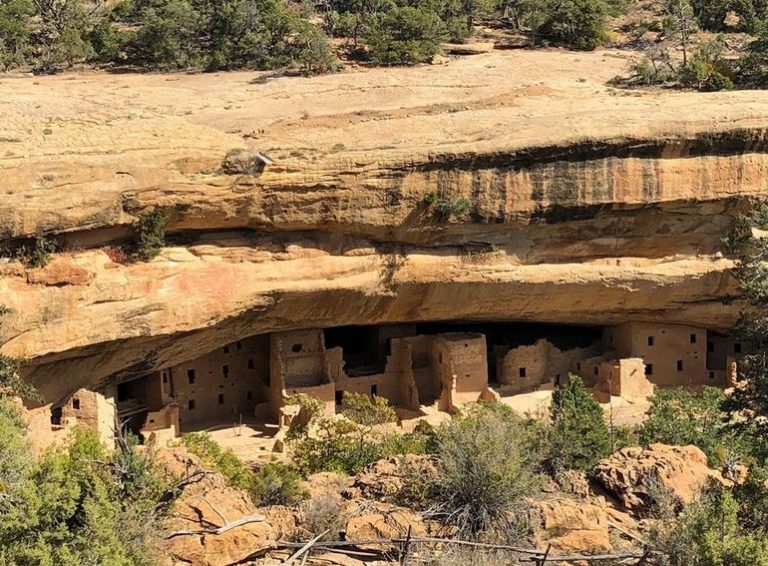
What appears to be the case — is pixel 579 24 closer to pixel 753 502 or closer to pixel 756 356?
pixel 756 356

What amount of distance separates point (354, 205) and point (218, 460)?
5.13 meters

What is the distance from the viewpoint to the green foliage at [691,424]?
50.6ft

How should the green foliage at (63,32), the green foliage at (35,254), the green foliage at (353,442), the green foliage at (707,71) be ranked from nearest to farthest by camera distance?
the green foliage at (35,254), the green foliage at (353,442), the green foliage at (707,71), the green foliage at (63,32)

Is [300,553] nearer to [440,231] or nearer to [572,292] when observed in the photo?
[440,231]

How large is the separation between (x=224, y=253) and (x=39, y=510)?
9194 millimetres

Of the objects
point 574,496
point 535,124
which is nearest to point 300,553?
point 574,496

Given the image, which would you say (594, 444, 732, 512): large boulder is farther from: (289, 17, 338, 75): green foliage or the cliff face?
(289, 17, 338, 75): green foliage

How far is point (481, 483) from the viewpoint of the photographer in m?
10.6

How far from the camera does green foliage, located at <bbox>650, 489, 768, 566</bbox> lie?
855cm

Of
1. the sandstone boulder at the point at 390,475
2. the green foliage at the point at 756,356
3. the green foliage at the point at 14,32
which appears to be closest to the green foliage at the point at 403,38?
the green foliage at the point at 14,32

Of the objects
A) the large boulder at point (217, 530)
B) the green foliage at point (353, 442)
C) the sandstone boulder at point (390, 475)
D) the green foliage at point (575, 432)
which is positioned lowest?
the green foliage at point (353, 442)

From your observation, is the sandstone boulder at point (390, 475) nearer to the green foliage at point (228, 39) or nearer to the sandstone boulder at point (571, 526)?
the sandstone boulder at point (571, 526)

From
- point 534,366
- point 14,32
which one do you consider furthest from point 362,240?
point 14,32

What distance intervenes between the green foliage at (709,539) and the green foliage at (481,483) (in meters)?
1.59
